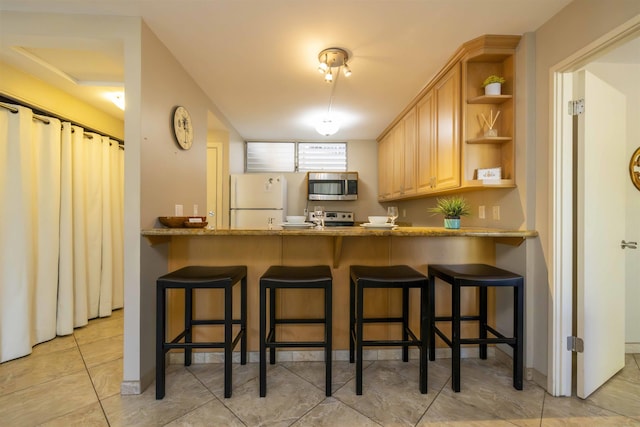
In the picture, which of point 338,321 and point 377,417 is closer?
point 377,417

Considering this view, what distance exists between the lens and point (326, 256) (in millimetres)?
1986

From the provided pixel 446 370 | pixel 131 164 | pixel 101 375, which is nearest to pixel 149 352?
pixel 101 375

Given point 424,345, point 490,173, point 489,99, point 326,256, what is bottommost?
point 424,345

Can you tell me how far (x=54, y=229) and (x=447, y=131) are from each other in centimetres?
351

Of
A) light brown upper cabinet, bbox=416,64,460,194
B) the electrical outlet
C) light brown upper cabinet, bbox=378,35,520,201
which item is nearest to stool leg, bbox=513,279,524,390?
the electrical outlet

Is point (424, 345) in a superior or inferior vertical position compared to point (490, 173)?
inferior

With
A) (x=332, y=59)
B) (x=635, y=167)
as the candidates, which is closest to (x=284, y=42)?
(x=332, y=59)

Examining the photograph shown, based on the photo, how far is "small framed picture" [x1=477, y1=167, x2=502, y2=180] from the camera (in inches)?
75.0

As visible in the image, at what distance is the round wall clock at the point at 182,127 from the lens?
2.10 meters

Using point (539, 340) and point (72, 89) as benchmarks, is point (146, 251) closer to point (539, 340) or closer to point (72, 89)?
point (72, 89)

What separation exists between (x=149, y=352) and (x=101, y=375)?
1.53 ft

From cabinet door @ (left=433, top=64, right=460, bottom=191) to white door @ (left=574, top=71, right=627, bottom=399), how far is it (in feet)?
2.23

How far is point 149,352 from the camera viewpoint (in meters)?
1.74

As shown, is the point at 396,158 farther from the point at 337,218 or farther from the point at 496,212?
the point at 496,212
